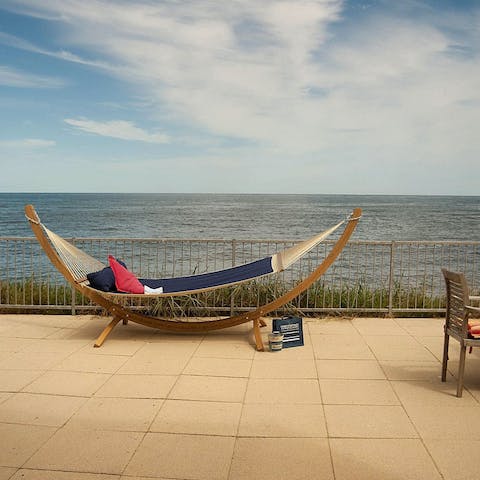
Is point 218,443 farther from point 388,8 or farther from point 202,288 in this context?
point 388,8

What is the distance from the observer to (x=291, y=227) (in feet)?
133

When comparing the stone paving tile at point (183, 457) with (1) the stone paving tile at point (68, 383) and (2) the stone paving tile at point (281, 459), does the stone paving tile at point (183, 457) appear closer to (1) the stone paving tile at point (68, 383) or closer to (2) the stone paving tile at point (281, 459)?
(2) the stone paving tile at point (281, 459)

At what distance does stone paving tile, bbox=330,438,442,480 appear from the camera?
9.39 feet

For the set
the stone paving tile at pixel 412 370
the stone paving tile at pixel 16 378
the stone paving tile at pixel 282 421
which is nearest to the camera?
the stone paving tile at pixel 282 421

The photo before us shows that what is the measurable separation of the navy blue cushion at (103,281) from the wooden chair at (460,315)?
3.09 meters

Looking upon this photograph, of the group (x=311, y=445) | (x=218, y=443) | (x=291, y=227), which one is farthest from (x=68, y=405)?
(x=291, y=227)

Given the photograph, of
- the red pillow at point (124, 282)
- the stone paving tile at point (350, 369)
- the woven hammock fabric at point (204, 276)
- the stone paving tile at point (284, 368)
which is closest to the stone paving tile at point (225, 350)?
the stone paving tile at point (284, 368)

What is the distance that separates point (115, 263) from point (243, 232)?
30.6 meters

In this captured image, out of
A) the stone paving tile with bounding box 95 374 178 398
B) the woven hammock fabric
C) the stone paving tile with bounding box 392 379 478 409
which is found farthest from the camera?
the woven hammock fabric

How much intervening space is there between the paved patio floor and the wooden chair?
26 cm

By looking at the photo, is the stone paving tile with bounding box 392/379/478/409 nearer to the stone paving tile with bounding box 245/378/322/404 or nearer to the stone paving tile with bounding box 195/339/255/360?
A: the stone paving tile with bounding box 245/378/322/404

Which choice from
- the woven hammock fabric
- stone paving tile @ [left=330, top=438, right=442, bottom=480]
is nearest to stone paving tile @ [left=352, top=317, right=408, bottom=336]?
the woven hammock fabric

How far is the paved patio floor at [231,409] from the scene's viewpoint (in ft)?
9.73

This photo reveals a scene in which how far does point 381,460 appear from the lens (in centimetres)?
302
